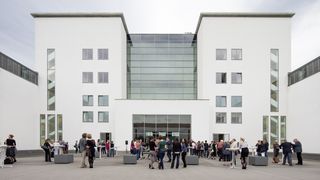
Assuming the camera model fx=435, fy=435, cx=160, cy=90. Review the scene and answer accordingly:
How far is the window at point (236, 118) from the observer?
53.8m

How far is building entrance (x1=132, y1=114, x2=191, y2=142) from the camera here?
52.3 metres

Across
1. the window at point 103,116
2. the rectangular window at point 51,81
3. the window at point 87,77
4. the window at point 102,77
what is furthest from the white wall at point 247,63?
the rectangular window at point 51,81

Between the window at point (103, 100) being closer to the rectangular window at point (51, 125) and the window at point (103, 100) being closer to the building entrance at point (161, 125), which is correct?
the building entrance at point (161, 125)

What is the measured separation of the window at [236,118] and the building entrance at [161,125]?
5750 mm

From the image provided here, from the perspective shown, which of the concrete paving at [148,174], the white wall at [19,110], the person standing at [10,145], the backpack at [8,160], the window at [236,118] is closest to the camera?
the concrete paving at [148,174]

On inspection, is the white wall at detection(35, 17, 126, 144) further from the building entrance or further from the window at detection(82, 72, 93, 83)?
the building entrance

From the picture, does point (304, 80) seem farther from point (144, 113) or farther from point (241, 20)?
point (144, 113)

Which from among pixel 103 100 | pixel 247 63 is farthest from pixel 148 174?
pixel 247 63

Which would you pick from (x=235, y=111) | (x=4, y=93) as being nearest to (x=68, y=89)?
(x=4, y=93)

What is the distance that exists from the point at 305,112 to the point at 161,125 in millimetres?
16901

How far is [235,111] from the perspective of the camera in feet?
177

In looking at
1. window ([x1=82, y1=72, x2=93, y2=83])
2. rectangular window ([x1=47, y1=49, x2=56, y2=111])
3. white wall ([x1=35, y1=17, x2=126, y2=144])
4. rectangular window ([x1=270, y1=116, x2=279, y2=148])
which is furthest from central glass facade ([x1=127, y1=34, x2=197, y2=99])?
rectangular window ([x1=270, y1=116, x2=279, y2=148])

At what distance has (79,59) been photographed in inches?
2149

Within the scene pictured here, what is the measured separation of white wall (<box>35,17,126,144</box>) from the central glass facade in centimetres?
620
